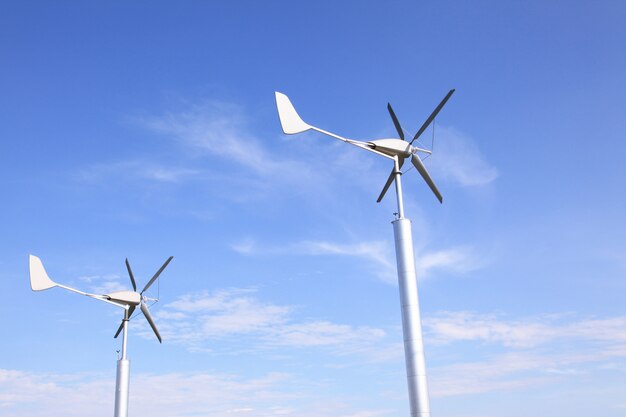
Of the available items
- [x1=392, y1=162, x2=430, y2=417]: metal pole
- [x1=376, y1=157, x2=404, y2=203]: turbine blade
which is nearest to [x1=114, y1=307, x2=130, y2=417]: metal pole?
[x1=376, y1=157, x2=404, y2=203]: turbine blade

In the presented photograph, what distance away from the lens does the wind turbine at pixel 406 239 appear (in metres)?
30.7

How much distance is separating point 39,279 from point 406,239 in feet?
142

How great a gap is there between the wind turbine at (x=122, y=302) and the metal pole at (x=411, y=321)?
1432 inches

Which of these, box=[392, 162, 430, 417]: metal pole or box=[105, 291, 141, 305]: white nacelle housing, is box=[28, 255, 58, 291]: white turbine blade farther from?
box=[392, 162, 430, 417]: metal pole

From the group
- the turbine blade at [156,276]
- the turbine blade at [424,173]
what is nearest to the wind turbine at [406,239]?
the turbine blade at [424,173]

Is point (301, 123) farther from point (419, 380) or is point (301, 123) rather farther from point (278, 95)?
point (419, 380)

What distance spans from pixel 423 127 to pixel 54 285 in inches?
1685

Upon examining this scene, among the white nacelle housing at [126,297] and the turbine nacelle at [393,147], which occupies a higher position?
the turbine nacelle at [393,147]

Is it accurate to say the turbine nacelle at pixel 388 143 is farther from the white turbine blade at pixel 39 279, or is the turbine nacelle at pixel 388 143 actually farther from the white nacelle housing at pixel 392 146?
the white turbine blade at pixel 39 279

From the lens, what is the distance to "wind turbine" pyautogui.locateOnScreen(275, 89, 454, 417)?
101 ft

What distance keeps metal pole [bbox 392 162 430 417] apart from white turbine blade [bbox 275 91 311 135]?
871cm

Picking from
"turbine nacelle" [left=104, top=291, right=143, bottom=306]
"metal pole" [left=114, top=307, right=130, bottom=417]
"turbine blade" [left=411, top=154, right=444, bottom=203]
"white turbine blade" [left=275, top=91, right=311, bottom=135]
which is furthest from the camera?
"turbine nacelle" [left=104, top=291, right=143, bottom=306]

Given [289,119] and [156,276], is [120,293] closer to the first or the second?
[156,276]

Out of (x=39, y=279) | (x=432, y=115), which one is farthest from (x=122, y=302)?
(x=432, y=115)
